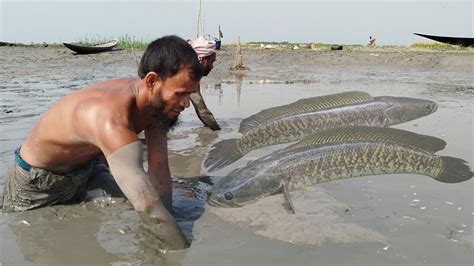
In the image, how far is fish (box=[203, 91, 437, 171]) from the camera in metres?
5.45

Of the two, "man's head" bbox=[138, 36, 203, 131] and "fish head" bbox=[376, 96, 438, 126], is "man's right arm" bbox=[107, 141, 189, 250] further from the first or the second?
"fish head" bbox=[376, 96, 438, 126]

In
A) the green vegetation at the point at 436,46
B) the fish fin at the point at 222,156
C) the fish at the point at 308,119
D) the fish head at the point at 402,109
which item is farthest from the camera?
the green vegetation at the point at 436,46

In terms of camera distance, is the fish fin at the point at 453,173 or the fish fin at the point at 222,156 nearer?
the fish fin at the point at 453,173

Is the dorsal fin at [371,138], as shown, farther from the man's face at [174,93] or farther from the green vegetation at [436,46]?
the green vegetation at [436,46]

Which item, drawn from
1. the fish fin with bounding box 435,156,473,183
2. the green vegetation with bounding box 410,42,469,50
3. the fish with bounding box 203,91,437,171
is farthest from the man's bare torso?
the green vegetation with bounding box 410,42,469,50

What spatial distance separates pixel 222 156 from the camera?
17.5 ft

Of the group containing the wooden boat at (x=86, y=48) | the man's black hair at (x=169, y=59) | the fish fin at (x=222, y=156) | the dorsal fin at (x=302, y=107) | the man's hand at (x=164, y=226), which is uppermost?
the man's black hair at (x=169, y=59)

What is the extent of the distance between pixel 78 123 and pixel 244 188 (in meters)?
1.61

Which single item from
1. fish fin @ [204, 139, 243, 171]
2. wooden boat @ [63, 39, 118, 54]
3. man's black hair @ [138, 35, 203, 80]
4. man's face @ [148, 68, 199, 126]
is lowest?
wooden boat @ [63, 39, 118, 54]

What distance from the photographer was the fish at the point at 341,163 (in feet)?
13.5

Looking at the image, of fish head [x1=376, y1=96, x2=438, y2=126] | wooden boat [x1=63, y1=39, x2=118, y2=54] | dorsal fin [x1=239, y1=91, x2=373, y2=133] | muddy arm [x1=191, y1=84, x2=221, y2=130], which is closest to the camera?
dorsal fin [x1=239, y1=91, x2=373, y2=133]

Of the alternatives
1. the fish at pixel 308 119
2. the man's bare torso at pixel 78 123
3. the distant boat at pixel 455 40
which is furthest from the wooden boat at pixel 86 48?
the man's bare torso at pixel 78 123

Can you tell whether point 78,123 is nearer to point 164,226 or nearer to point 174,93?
point 174,93

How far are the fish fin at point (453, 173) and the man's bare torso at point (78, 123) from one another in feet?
9.03
